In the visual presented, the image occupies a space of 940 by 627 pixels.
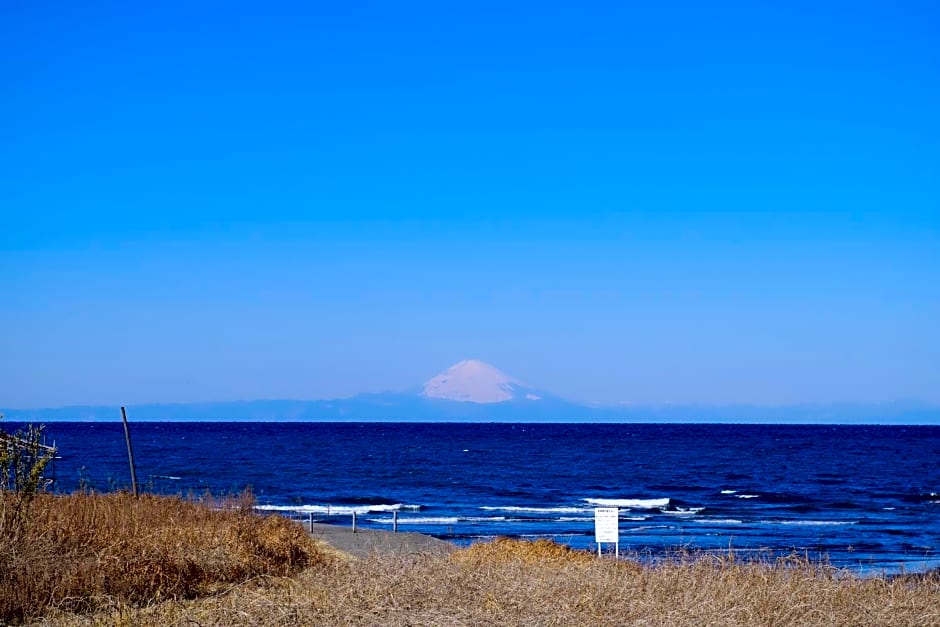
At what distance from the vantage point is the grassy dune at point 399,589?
1014 cm

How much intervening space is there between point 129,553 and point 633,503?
41.5m

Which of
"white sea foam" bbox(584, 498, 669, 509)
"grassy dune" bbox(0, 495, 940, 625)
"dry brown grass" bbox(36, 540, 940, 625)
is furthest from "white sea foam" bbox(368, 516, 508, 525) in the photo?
"dry brown grass" bbox(36, 540, 940, 625)

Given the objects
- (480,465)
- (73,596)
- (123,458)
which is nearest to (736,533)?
(73,596)

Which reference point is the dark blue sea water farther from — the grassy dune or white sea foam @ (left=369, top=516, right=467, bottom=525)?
the grassy dune

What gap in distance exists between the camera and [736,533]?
127 feet

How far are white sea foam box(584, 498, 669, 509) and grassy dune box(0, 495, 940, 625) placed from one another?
36.1m

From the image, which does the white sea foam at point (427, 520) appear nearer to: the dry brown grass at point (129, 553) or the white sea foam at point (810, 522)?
the white sea foam at point (810, 522)

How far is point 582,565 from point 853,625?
3898 millimetres

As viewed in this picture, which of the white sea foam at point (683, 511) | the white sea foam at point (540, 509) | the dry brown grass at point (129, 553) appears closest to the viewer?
the dry brown grass at point (129, 553)

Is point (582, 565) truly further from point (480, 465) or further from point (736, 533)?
point (480, 465)

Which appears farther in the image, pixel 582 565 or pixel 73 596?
pixel 582 565

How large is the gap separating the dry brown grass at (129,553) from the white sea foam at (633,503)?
34.5 meters

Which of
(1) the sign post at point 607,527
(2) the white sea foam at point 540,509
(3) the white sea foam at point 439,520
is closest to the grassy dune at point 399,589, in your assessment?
(1) the sign post at point 607,527

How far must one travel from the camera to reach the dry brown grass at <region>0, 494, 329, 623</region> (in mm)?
12008
